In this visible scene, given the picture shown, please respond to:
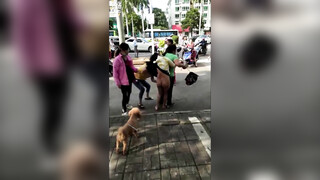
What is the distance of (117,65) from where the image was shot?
4.22 meters

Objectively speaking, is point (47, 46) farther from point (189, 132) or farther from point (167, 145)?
point (189, 132)

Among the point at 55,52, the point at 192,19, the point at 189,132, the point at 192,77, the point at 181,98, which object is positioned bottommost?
the point at 189,132

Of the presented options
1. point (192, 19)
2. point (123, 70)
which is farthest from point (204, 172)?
A: point (192, 19)

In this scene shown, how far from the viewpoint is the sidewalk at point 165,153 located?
8.76 ft

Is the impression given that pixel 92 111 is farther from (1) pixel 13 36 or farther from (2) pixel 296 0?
(2) pixel 296 0

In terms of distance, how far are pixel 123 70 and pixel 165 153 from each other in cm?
187

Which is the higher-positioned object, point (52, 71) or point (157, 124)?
point (52, 71)

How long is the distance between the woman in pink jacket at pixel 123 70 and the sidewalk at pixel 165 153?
2.19 feet

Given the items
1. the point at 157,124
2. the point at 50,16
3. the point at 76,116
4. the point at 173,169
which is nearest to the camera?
the point at 50,16

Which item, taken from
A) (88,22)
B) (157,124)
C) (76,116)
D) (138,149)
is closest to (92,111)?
(76,116)

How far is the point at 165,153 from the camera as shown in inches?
122

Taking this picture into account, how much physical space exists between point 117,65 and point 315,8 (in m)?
3.50

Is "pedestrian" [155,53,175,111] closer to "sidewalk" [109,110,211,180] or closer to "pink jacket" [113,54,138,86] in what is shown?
"pink jacket" [113,54,138,86]

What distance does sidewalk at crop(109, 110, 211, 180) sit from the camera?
8.76 feet
